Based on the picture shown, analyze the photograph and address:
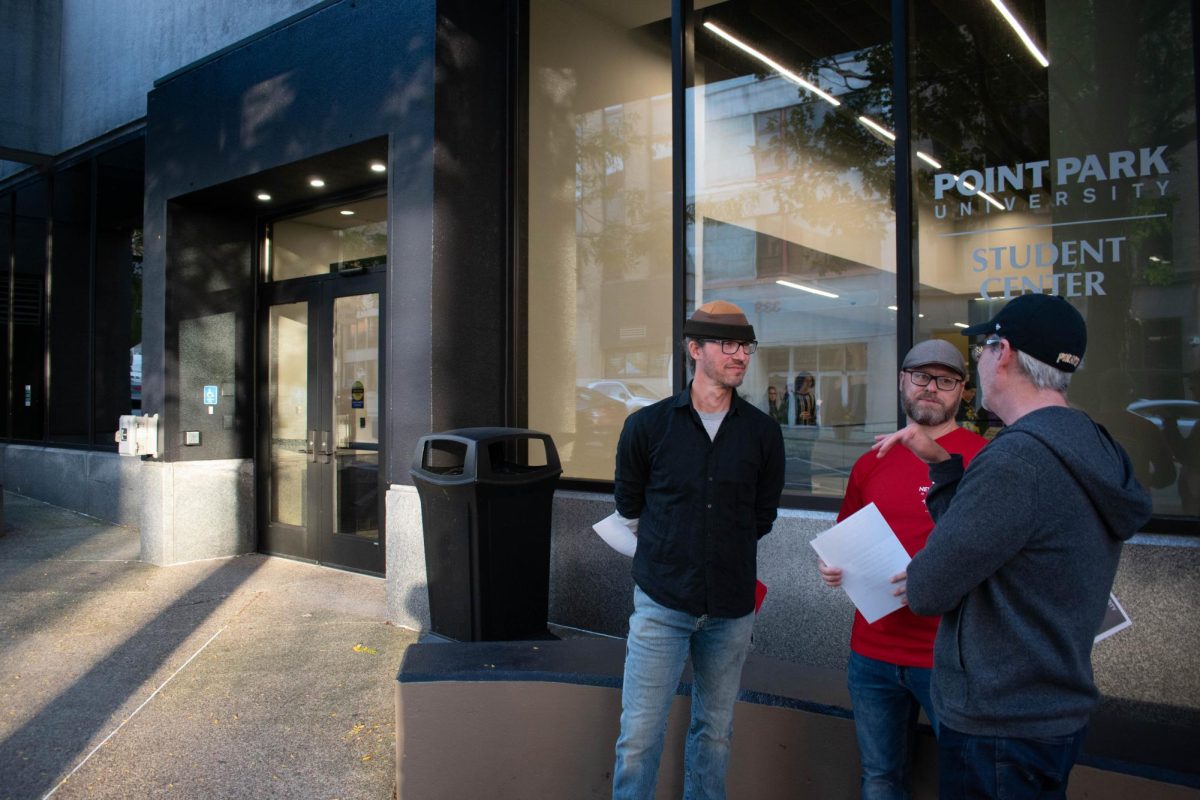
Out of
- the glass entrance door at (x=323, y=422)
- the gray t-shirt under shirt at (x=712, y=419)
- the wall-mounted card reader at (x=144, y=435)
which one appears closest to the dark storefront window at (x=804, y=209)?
the gray t-shirt under shirt at (x=712, y=419)

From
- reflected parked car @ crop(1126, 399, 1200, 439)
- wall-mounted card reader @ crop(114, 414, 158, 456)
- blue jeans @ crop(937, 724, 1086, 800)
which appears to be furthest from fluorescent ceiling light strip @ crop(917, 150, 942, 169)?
wall-mounted card reader @ crop(114, 414, 158, 456)

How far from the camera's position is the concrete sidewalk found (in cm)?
372

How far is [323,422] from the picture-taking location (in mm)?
8008

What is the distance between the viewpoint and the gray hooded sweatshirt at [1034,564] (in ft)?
5.39

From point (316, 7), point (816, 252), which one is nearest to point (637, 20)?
point (816, 252)

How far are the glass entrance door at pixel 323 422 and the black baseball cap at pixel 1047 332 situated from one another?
21.2ft

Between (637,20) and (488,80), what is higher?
(637,20)

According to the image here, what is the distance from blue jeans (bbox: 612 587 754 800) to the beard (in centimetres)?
88

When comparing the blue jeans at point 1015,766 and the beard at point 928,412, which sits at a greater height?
the beard at point 928,412

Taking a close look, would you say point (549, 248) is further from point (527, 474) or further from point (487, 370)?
point (527, 474)

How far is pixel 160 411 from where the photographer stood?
8.08 meters

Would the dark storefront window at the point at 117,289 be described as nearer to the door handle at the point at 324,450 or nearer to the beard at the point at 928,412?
the door handle at the point at 324,450

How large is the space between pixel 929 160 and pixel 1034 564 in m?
4.01

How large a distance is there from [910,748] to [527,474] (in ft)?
8.71
